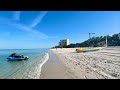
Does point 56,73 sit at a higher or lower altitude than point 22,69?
higher

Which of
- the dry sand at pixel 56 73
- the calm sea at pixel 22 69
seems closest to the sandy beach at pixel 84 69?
the dry sand at pixel 56 73

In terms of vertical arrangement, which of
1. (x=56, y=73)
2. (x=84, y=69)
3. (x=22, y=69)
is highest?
(x=84, y=69)

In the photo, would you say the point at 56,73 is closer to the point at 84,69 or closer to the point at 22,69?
the point at 84,69

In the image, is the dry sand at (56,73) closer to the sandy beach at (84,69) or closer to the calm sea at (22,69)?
the sandy beach at (84,69)

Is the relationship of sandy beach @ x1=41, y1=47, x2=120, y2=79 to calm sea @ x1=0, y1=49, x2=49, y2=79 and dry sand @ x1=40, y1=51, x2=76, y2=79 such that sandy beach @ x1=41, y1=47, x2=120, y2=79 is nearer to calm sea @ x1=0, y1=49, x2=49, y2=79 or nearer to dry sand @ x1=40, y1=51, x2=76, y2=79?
dry sand @ x1=40, y1=51, x2=76, y2=79

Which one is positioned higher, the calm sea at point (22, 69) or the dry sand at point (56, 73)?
the dry sand at point (56, 73)

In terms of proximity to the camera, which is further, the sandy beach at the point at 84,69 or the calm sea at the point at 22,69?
the calm sea at the point at 22,69

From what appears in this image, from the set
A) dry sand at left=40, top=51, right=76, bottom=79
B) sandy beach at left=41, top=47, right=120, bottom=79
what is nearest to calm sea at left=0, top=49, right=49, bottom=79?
dry sand at left=40, top=51, right=76, bottom=79

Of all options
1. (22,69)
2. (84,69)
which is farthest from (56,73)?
(22,69)
